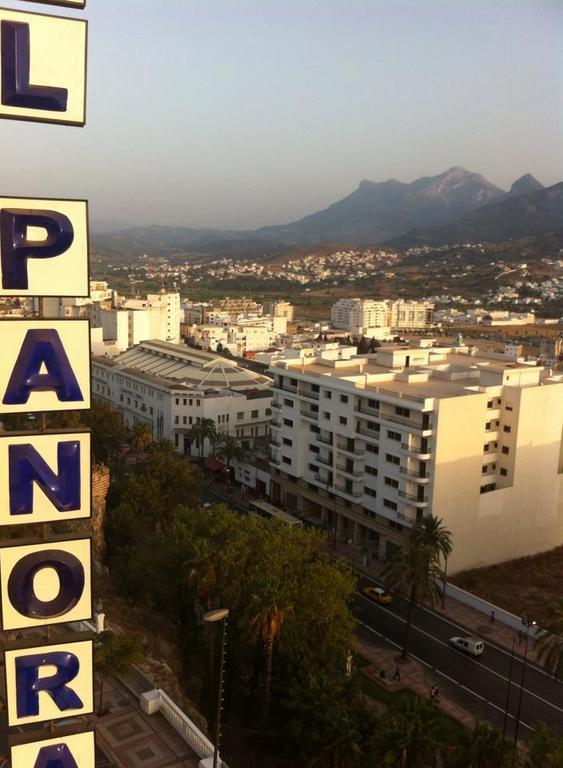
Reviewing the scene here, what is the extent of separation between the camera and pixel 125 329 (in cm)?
12700

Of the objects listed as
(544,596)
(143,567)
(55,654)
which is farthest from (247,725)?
(544,596)

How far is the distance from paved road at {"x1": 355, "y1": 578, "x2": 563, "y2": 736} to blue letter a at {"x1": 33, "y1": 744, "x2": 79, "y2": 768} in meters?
25.4

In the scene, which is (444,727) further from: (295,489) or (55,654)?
(295,489)

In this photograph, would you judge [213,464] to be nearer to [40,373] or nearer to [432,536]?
[432,536]

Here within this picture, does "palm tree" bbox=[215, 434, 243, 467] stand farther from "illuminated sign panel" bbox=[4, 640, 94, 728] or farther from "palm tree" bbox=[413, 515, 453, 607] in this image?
"illuminated sign panel" bbox=[4, 640, 94, 728]

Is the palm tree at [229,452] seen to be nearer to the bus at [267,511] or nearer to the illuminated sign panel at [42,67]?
the bus at [267,511]

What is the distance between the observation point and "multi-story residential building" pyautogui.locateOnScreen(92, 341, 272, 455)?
79.6 metres

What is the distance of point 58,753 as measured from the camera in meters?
14.1

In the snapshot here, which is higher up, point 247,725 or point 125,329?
point 125,329

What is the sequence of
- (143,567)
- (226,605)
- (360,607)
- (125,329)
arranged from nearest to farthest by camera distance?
(226,605) < (143,567) < (360,607) < (125,329)

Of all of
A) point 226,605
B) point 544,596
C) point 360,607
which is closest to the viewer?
point 226,605

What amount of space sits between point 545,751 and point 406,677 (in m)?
13.6

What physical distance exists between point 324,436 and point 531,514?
1743cm

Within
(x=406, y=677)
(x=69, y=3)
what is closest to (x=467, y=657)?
(x=406, y=677)
